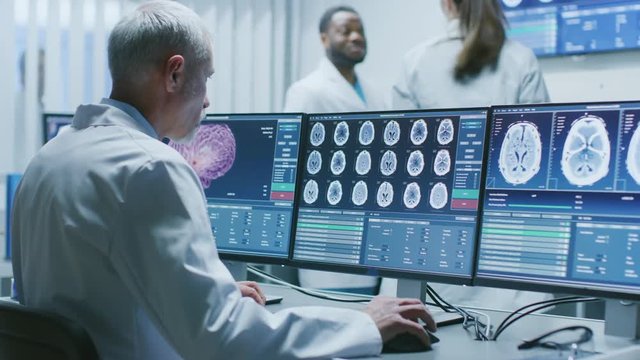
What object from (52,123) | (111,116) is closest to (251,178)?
(111,116)

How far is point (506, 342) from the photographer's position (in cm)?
139

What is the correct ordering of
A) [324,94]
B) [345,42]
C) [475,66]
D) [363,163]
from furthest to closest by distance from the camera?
[345,42]
[324,94]
[475,66]
[363,163]

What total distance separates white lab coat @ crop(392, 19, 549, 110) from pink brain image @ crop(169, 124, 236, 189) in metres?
1.11

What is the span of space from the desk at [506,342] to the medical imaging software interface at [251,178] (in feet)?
0.51

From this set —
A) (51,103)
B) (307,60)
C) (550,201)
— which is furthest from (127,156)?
(307,60)

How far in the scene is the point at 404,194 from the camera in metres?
1.60

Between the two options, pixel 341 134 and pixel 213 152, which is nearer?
pixel 341 134

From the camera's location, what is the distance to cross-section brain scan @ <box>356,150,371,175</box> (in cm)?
166

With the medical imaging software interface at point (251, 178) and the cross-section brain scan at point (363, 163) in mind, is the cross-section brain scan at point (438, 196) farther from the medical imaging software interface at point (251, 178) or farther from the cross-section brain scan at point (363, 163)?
the medical imaging software interface at point (251, 178)

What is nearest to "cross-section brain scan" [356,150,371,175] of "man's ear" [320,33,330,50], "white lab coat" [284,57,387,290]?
"white lab coat" [284,57,387,290]

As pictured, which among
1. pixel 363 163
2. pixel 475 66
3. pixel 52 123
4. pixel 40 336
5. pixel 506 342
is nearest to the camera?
pixel 40 336

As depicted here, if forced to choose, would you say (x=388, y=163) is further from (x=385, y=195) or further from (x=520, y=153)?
(x=520, y=153)

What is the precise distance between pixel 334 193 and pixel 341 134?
12 cm

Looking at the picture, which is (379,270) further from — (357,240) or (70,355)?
(70,355)
